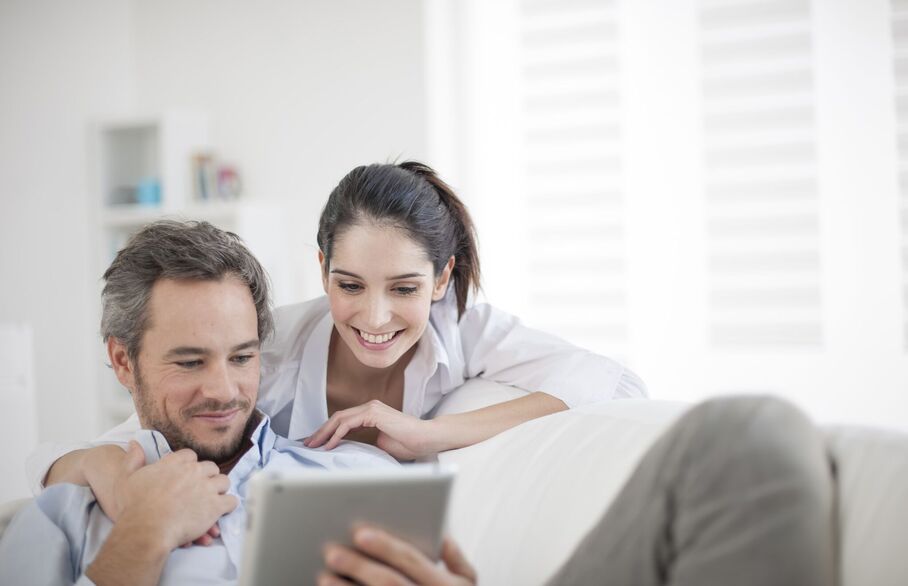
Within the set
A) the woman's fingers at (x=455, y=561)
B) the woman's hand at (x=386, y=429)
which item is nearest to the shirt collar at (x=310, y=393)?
the woman's hand at (x=386, y=429)

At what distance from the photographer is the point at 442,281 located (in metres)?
2.01

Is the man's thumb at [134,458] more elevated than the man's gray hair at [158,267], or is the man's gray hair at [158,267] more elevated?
the man's gray hair at [158,267]

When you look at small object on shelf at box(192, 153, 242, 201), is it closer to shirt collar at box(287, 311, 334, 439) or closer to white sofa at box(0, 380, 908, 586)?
shirt collar at box(287, 311, 334, 439)

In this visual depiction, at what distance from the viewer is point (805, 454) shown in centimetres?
99

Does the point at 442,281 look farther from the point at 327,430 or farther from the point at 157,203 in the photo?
the point at 157,203

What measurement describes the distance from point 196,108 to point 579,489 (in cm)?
382

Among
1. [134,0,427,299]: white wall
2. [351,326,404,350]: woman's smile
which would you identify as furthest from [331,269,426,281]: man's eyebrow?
[134,0,427,299]: white wall

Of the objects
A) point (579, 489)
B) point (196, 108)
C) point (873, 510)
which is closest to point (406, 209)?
point (579, 489)

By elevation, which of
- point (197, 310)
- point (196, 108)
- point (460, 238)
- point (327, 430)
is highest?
point (196, 108)

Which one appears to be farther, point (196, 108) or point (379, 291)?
point (196, 108)

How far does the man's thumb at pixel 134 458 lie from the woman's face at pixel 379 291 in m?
0.50

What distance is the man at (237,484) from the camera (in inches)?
37.9

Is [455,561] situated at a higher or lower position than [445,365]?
lower

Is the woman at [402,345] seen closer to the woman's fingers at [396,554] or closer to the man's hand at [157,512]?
the man's hand at [157,512]
